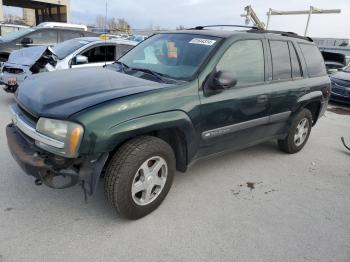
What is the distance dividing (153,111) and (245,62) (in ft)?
4.78

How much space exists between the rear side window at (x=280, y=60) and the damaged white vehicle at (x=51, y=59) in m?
3.69

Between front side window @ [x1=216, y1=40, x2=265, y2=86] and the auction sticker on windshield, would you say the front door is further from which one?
the auction sticker on windshield

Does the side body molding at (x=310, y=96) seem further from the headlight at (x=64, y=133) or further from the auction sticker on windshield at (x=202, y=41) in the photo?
the headlight at (x=64, y=133)

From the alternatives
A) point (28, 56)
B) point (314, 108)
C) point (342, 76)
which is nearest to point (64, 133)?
point (314, 108)

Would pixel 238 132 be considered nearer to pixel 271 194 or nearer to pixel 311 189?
pixel 271 194

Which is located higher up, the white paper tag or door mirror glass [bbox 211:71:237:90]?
the white paper tag

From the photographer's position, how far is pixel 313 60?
15.5 ft

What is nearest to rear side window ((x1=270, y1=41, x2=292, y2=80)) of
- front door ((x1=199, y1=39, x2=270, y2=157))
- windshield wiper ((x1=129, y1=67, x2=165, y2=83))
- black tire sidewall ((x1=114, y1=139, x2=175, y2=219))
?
front door ((x1=199, y1=39, x2=270, y2=157))

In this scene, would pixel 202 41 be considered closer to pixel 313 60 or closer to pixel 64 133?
pixel 64 133

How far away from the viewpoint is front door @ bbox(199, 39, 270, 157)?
317cm

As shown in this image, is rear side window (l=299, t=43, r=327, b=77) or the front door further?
rear side window (l=299, t=43, r=327, b=77)

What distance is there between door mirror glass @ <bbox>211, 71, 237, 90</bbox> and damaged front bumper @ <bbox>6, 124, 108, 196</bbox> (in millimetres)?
1290

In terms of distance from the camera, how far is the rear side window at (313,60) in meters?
4.55

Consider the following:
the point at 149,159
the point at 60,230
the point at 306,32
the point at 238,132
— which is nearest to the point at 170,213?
the point at 149,159
